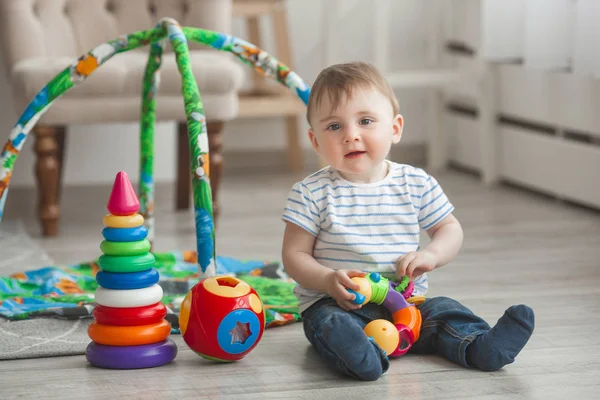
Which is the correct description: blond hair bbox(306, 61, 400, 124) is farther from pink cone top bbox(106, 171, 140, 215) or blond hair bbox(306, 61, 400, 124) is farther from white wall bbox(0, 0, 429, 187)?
white wall bbox(0, 0, 429, 187)

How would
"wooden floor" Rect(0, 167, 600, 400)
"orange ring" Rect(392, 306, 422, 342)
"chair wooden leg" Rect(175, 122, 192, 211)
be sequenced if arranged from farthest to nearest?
"chair wooden leg" Rect(175, 122, 192, 211) → "orange ring" Rect(392, 306, 422, 342) → "wooden floor" Rect(0, 167, 600, 400)

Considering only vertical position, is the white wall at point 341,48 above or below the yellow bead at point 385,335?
above

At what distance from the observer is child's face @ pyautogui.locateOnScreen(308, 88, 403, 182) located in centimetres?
132

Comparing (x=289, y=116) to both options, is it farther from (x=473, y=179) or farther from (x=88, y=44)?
(x=88, y=44)

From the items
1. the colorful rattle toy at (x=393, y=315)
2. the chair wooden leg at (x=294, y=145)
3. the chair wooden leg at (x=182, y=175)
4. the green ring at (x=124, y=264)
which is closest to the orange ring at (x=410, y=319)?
the colorful rattle toy at (x=393, y=315)

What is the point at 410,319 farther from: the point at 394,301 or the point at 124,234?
the point at 124,234

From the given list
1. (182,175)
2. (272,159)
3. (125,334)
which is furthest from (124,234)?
(272,159)

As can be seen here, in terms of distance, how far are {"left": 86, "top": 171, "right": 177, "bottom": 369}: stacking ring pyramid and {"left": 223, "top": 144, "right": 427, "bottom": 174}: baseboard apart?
2.12 m

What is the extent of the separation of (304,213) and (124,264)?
0.27m

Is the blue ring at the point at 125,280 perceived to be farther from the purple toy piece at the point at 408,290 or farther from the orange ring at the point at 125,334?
the purple toy piece at the point at 408,290

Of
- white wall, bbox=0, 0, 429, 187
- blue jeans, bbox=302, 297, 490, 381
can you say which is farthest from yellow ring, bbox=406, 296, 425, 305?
white wall, bbox=0, 0, 429, 187

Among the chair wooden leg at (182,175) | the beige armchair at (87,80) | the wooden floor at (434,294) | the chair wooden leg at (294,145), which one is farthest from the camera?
the chair wooden leg at (294,145)

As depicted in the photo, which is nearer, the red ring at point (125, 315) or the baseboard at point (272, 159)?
the red ring at point (125, 315)

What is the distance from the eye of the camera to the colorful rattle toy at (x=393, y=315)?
127cm
